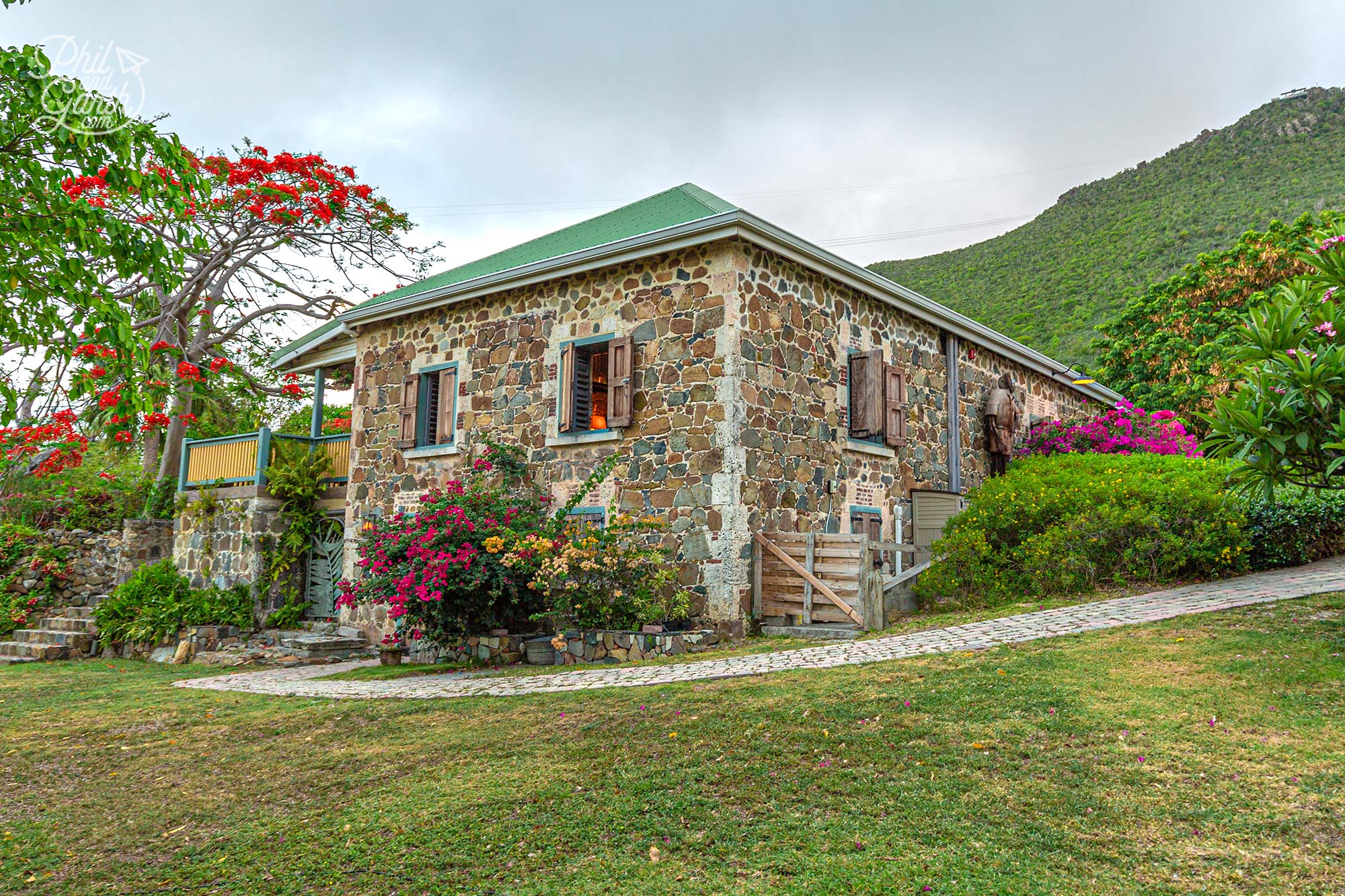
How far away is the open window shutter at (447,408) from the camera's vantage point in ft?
43.1

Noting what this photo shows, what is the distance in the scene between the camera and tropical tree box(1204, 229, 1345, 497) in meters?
5.99

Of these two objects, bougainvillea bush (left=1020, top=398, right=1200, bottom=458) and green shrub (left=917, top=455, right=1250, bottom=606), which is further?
bougainvillea bush (left=1020, top=398, right=1200, bottom=458)

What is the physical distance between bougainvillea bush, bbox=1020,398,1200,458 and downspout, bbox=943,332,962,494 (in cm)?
245

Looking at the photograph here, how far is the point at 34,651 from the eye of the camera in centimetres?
1422

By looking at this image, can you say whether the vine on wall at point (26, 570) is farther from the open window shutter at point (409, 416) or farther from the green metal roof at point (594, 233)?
the open window shutter at point (409, 416)

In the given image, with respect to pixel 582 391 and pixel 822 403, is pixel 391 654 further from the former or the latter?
pixel 822 403

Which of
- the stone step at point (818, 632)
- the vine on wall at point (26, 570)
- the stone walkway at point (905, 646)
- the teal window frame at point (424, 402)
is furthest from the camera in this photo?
the vine on wall at point (26, 570)

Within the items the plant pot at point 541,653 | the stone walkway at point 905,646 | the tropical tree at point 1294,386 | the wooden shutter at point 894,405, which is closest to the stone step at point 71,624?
the stone walkway at point 905,646

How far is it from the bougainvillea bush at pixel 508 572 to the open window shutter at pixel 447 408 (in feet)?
7.69

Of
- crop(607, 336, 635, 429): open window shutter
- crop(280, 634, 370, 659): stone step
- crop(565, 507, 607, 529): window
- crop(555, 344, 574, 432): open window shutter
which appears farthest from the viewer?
crop(280, 634, 370, 659): stone step

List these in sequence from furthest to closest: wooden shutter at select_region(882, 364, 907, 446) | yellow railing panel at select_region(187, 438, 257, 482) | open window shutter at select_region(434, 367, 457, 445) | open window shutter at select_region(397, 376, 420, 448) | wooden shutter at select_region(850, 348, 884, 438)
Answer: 1. yellow railing panel at select_region(187, 438, 257, 482)
2. open window shutter at select_region(397, 376, 420, 448)
3. open window shutter at select_region(434, 367, 457, 445)
4. wooden shutter at select_region(882, 364, 907, 446)
5. wooden shutter at select_region(850, 348, 884, 438)

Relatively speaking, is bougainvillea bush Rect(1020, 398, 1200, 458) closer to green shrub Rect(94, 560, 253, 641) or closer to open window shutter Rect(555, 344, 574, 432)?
open window shutter Rect(555, 344, 574, 432)

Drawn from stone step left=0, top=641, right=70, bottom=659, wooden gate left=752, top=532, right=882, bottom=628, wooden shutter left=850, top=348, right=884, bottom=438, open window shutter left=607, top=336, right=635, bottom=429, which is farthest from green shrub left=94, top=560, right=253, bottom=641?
wooden shutter left=850, top=348, right=884, bottom=438

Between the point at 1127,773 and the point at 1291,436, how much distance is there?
123 inches
